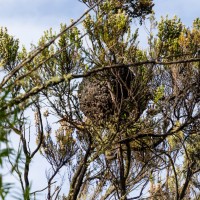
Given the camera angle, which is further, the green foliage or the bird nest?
the green foliage

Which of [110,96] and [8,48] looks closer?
[110,96]

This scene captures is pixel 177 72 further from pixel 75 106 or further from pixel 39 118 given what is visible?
pixel 39 118

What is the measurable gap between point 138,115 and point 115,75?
99cm

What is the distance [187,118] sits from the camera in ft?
35.7

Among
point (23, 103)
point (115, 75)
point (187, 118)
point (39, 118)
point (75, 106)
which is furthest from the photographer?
point (39, 118)

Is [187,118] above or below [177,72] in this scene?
below

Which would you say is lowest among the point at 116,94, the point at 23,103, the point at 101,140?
the point at 23,103

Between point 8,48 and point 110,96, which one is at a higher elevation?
point 8,48

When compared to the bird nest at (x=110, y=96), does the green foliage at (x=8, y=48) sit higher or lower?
higher

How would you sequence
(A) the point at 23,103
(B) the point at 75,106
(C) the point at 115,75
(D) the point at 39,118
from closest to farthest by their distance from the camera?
(A) the point at 23,103 → (C) the point at 115,75 → (B) the point at 75,106 → (D) the point at 39,118

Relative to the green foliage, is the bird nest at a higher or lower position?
lower

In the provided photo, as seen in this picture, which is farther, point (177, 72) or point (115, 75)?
point (177, 72)

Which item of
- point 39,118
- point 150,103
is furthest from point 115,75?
point 39,118

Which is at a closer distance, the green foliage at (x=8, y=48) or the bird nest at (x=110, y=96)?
the bird nest at (x=110, y=96)
